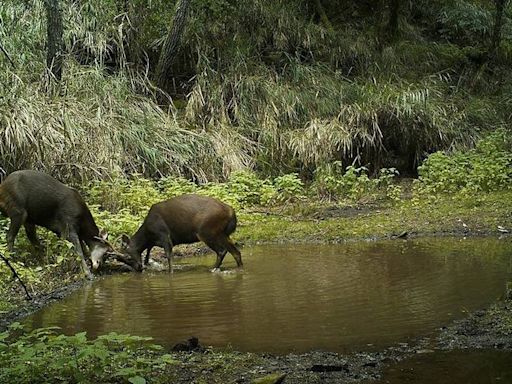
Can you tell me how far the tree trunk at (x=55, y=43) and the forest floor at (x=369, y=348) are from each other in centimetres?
550

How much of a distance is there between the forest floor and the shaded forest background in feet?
10.2

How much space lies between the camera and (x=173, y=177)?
16109 mm

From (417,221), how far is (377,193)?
372cm

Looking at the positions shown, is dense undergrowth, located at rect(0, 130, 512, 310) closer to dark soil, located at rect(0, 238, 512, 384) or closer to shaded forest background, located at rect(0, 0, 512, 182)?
shaded forest background, located at rect(0, 0, 512, 182)

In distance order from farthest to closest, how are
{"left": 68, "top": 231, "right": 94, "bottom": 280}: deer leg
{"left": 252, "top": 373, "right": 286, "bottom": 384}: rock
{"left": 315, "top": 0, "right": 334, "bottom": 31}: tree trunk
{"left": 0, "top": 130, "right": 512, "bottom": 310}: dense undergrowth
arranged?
1. {"left": 315, "top": 0, "right": 334, "bottom": 31}: tree trunk
2. {"left": 0, "top": 130, "right": 512, "bottom": 310}: dense undergrowth
3. {"left": 68, "top": 231, "right": 94, "bottom": 280}: deer leg
4. {"left": 252, "top": 373, "right": 286, "bottom": 384}: rock

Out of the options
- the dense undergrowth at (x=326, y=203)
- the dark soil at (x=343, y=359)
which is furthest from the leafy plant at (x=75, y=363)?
the dense undergrowth at (x=326, y=203)

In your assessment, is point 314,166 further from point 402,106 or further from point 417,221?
point 417,221

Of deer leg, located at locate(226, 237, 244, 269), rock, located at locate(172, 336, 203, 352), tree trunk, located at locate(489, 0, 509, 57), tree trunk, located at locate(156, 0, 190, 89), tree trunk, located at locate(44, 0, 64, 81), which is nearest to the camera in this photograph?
rock, located at locate(172, 336, 203, 352)

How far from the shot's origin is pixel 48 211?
1104 centimetres

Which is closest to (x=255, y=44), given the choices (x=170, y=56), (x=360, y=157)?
Answer: (x=170, y=56)

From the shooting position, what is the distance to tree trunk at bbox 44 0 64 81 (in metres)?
16.3

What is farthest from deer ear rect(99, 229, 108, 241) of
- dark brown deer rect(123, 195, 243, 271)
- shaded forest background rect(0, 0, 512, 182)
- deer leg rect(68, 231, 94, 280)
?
shaded forest background rect(0, 0, 512, 182)

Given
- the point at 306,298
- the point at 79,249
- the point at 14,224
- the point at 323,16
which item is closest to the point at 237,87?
the point at 323,16

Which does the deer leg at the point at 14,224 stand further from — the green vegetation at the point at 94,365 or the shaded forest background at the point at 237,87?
the green vegetation at the point at 94,365
